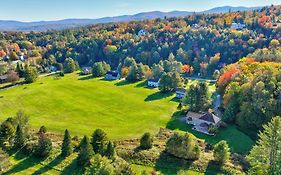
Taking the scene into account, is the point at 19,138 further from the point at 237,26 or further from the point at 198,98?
the point at 237,26

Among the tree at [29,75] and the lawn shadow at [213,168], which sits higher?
the tree at [29,75]

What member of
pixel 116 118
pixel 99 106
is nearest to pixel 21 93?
pixel 99 106

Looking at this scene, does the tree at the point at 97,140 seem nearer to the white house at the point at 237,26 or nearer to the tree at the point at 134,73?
the tree at the point at 134,73

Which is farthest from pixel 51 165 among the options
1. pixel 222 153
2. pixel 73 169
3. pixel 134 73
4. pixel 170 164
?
pixel 134 73

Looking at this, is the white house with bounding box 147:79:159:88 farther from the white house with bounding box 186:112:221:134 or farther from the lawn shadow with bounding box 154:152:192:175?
the lawn shadow with bounding box 154:152:192:175

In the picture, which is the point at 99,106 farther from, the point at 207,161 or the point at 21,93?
the point at 207,161

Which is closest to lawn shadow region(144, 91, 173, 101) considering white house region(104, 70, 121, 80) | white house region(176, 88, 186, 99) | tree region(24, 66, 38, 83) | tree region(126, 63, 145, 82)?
white house region(176, 88, 186, 99)

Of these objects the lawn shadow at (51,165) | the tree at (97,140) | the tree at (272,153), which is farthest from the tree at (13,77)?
the tree at (272,153)
